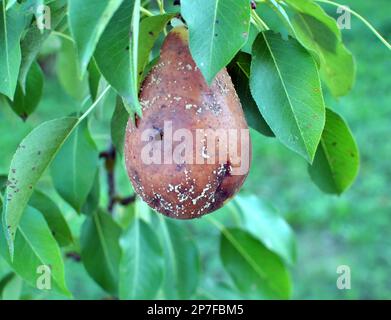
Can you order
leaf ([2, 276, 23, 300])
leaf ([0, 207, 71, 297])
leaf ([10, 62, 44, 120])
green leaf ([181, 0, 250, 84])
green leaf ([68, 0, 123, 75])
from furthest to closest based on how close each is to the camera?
1. leaf ([2, 276, 23, 300])
2. leaf ([10, 62, 44, 120])
3. leaf ([0, 207, 71, 297])
4. green leaf ([181, 0, 250, 84])
5. green leaf ([68, 0, 123, 75])

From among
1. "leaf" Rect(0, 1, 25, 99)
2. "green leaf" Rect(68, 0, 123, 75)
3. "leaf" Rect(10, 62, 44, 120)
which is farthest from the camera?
"leaf" Rect(10, 62, 44, 120)

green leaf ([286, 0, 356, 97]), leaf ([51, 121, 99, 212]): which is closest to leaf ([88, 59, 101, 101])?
leaf ([51, 121, 99, 212])

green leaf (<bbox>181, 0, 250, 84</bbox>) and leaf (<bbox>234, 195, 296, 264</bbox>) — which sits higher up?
green leaf (<bbox>181, 0, 250, 84</bbox>)

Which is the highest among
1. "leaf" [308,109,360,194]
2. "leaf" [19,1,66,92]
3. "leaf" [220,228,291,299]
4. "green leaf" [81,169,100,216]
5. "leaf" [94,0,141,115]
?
"leaf" [19,1,66,92]

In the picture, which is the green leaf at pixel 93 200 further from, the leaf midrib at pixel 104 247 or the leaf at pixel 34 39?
the leaf at pixel 34 39

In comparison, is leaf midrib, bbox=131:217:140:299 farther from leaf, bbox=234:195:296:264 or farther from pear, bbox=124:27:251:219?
pear, bbox=124:27:251:219

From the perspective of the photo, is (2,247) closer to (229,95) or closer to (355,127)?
(229,95)
